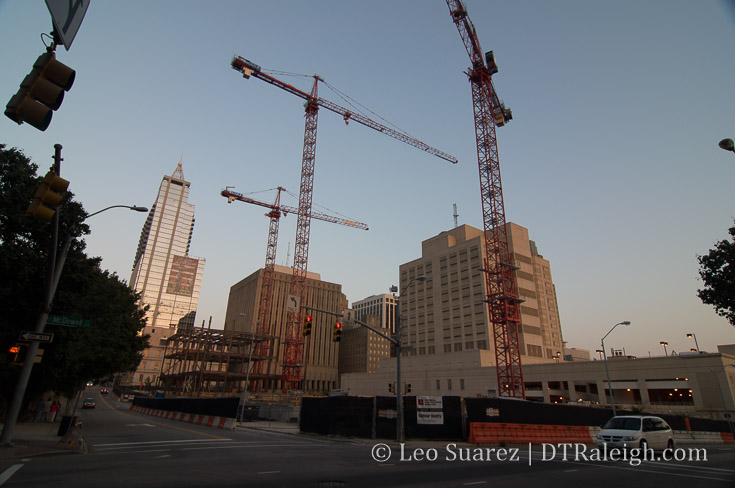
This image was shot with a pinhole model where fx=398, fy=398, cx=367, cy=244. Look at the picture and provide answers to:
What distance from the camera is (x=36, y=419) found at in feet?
101

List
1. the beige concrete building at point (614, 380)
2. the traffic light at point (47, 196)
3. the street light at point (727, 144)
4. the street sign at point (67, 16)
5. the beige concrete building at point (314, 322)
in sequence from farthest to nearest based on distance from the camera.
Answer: the beige concrete building at point (314, 322) → the beige concrete building at point (614, 380) → the street light at point (727, 144) → the traffic light at point (47, 196) → the street sign at point (67, 16)

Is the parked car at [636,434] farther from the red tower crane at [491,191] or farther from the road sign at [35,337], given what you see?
the red tower crane at [491,191]

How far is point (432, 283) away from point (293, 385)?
51110 mm

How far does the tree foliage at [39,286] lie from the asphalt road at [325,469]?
21.2 ft

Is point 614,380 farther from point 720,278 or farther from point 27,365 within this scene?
point 27,365

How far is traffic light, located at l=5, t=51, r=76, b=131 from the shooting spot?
4918mm

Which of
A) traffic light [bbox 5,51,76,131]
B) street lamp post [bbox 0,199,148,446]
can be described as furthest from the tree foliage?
traffic light [bbox 5,51,76,131]

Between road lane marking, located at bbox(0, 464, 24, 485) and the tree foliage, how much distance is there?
16.3 ft

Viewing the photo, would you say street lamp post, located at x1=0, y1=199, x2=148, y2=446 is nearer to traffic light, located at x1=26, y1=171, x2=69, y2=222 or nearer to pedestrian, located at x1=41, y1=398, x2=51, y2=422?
traffic light, located at x1=26, y1=171, x2=69, y2=222

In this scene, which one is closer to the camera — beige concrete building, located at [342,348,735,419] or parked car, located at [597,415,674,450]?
parked car, located at [597,415,674,450]

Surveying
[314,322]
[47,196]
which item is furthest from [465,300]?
[47,196]

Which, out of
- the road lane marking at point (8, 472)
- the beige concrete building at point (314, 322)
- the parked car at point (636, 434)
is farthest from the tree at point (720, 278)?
the beige concrete building at point (314, 322)

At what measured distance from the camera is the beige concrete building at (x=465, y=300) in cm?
10444

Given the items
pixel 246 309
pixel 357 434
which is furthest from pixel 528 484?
pixel 246 309
